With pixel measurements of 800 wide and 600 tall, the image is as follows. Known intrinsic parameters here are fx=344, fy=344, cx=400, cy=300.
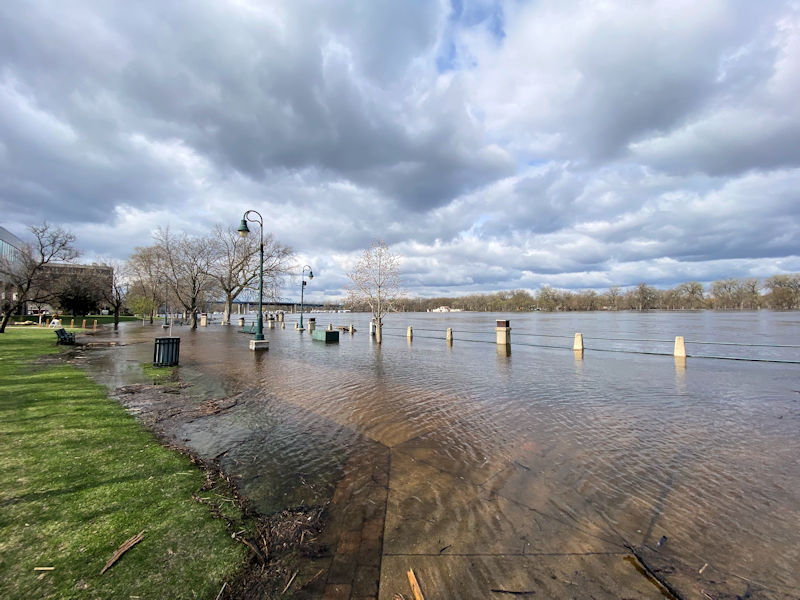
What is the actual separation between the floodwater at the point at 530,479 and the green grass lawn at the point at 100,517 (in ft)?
2.06

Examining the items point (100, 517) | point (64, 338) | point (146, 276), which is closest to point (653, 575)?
point (100, 517)

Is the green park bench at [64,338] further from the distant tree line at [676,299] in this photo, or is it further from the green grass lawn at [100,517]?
the distant tree line at [676,299]

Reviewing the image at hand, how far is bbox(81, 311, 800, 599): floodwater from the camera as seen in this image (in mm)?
2516

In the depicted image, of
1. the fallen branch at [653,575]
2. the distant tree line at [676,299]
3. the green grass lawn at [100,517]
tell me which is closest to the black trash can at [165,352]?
the green grass lawn at [100,517]

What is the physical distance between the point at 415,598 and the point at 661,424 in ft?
19.0

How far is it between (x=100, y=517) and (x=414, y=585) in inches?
105

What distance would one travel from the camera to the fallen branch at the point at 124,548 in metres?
2.33

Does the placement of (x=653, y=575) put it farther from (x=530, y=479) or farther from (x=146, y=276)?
(x=146, y=276)

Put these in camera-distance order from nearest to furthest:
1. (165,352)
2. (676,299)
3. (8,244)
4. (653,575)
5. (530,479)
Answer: (653,575) → (530,479) → (165,352) → (8,244) → (676,299)

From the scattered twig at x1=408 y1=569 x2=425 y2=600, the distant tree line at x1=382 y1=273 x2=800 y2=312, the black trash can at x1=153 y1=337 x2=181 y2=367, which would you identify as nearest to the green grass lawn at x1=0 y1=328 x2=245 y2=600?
the scattered twig at x1=408 y1=569 x2=425 y2=600

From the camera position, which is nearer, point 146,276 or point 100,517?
point 100,517

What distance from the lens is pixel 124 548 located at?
2500 mm

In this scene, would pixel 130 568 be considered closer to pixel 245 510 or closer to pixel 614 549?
pixel 245 510

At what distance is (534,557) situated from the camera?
8.71ft
